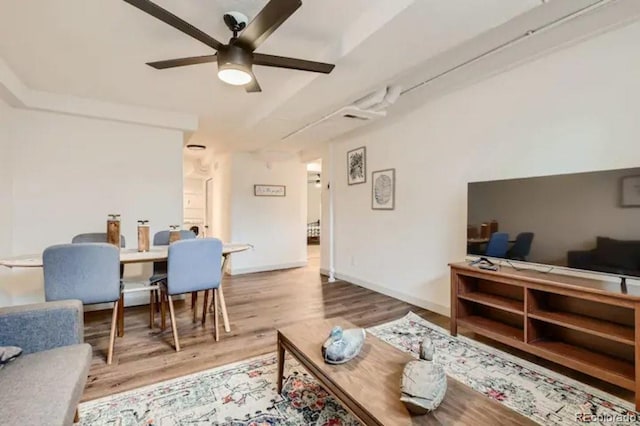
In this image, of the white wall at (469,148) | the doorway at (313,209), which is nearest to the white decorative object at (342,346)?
the white wall at (469,148)

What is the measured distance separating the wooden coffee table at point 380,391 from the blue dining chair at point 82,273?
1.53m

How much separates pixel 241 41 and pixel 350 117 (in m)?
2.07

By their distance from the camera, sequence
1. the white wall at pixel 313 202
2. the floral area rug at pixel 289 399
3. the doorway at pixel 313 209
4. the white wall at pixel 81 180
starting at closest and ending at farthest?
the floral area rug at pixel 289 399 → the white wall at pixel 81 180 → the doorway at pixel 313 209 → the white wall at pixel 313 202

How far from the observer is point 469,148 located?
313 centimetres

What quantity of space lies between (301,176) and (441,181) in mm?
3505

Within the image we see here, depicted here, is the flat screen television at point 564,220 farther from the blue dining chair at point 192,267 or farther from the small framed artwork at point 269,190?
the small framed artwork at point 269,190

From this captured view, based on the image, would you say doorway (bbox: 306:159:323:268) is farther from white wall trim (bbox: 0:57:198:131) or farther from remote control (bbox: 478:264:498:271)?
remote control (bbox: 478:264:498:271)

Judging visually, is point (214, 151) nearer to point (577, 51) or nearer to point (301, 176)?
point (301, 176)

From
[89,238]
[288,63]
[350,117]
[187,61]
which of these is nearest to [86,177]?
[89,238]

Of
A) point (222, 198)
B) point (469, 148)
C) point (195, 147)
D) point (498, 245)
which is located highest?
point (195, 147)

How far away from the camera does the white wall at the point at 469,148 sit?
7.20 feet

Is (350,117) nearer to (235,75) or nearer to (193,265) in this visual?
(235,75)

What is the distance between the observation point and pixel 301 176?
21.1ft

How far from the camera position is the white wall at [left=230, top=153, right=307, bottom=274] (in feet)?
19.1
